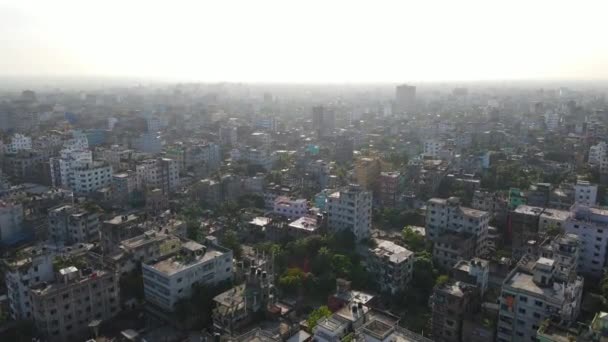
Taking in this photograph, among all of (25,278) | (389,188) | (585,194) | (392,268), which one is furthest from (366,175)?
(25,278)

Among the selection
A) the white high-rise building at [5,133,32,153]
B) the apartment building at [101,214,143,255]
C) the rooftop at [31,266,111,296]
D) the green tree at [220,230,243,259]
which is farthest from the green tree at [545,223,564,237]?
the white high-rise building at [5,133,32,153]

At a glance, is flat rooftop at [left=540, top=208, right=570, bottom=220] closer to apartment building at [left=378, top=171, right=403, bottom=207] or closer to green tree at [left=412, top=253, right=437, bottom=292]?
green tree at [left=412, top=253, right=437, bottom=292]

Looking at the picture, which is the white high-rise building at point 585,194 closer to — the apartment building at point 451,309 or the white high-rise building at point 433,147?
the apartment building at point 451,309

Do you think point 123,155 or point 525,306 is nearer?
point 525,306

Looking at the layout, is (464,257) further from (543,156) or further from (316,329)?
(543,156)

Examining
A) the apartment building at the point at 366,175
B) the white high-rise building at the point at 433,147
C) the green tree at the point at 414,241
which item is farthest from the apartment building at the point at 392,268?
the white high-rise building at the point at 433,147

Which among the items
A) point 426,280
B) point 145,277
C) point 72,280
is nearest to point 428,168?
point 426,280
